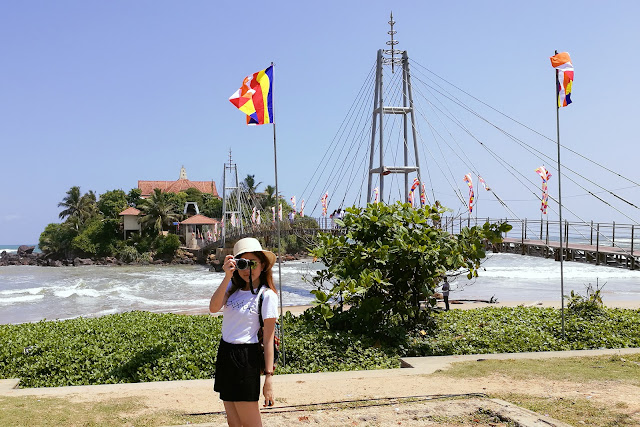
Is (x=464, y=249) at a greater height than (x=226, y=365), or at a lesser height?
greater

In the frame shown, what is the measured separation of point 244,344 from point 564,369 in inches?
168

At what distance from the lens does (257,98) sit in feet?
24.3

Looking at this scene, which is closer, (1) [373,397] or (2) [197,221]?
(1) [373,397]

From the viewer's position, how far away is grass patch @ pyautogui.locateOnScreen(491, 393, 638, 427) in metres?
4.32

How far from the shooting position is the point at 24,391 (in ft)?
18.4

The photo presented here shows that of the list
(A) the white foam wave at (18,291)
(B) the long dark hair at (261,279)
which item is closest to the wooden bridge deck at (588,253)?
(B) the long dark hair at (261,279)

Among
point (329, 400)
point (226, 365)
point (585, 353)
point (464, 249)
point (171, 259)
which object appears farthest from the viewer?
point (171, 259)

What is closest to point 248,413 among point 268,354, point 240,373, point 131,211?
point 240,373

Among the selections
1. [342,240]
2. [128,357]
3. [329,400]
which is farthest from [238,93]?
[329,400]

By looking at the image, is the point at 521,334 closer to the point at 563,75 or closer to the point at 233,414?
the point at 563,75

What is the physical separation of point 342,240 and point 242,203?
51557 mm

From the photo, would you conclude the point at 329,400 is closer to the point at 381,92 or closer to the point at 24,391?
the point at 24,391

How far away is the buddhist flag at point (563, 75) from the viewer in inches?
348

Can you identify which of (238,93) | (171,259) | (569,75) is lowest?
(171,259)
